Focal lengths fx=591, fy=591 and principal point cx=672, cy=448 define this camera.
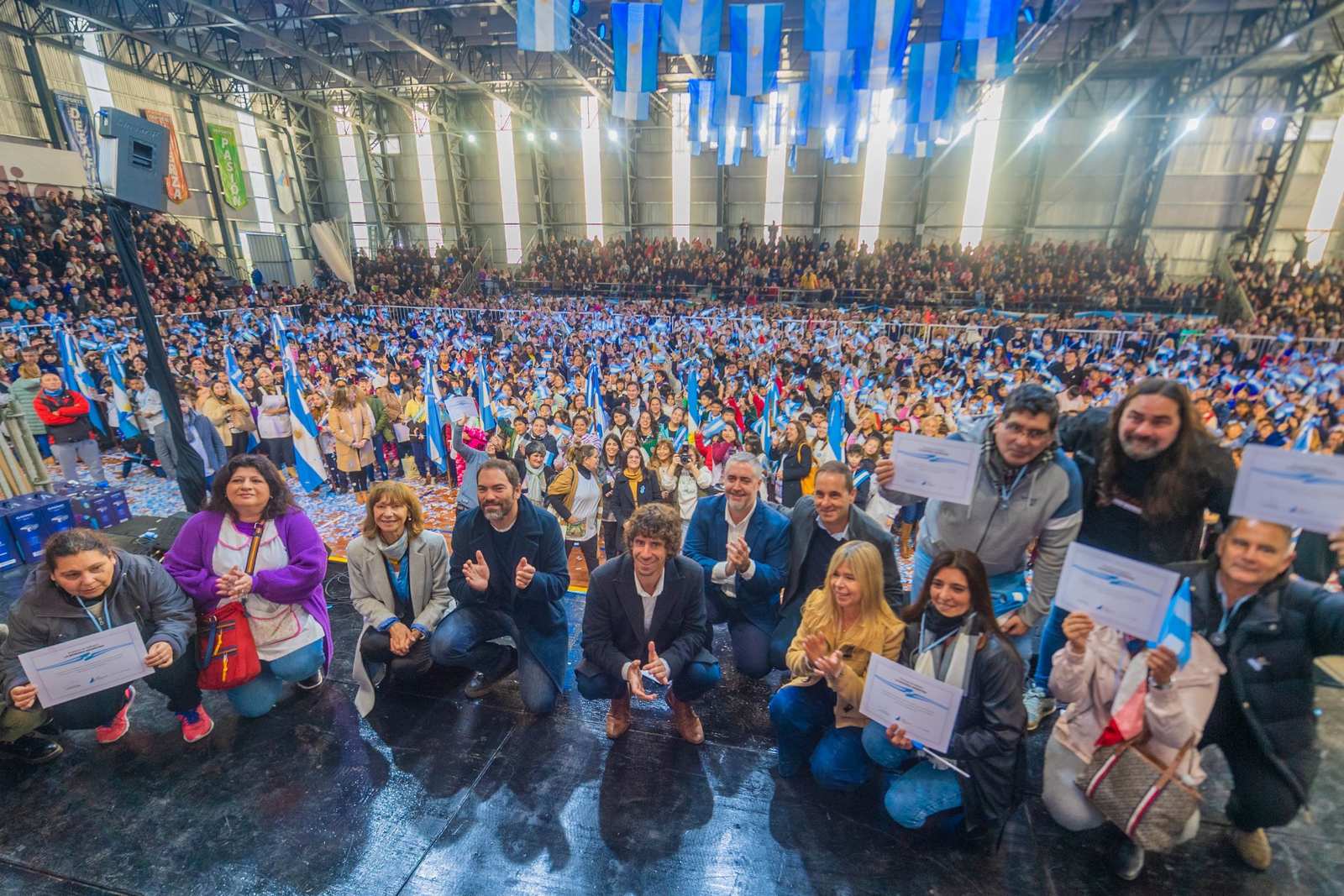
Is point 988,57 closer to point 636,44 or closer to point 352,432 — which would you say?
point 636,44

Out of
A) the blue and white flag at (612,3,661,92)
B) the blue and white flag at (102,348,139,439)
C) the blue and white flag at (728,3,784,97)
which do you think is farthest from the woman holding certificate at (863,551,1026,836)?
the blue and white flag at (102,348,139,439)

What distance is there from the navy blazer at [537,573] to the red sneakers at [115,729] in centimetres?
185

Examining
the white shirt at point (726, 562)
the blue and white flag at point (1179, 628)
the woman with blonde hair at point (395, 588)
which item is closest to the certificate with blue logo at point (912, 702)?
the blue and white flag at point (1179, 628)

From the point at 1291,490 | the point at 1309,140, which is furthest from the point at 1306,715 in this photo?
the point at 1309,140

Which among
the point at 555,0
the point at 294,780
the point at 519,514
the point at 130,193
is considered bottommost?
the point at 294,780

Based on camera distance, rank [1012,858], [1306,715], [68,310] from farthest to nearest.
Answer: [68,310]
[1012,858]
[1306,715]

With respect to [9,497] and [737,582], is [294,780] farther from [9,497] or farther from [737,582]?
[9,497]

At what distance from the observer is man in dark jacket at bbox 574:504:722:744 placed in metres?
3.11

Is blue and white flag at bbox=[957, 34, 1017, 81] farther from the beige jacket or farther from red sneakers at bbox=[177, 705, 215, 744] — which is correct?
red sneakers at bbox=[177, 705, 215, 744]

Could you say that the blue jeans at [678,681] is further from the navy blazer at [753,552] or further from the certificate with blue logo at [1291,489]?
the certificate with blue logo at [1291,489]

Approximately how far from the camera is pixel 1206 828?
267 cm

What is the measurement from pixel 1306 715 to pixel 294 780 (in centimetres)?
450

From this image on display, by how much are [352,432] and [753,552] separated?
5.83 meters

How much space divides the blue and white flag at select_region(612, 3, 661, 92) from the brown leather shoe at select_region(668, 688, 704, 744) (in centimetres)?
940
